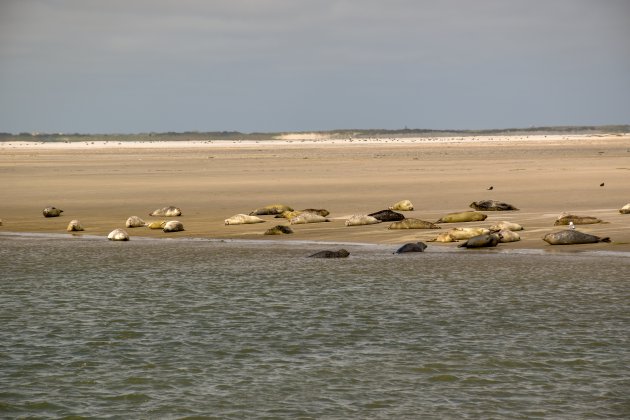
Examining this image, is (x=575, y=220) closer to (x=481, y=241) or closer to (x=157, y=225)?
(x=481, y=241)

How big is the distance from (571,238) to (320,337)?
973cm

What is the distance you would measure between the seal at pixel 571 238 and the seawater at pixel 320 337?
1361mm

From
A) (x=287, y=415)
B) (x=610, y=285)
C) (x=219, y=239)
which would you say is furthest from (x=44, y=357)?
(x=219, y=239)

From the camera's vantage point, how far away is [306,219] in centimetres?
2494

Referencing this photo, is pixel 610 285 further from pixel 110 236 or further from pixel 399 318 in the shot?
pixel 110 236

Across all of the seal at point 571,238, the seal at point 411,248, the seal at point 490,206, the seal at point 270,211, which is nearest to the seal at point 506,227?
the seal at point 571,238

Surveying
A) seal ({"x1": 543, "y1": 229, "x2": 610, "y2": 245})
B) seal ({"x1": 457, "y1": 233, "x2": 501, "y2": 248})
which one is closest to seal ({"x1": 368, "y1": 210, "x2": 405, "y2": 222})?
seal ({"x1": 457, "y1": 233, "x2": 501, "y2": 248})

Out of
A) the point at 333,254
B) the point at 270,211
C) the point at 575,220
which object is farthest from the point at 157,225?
the point at 575,220

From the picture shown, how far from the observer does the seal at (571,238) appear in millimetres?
19719

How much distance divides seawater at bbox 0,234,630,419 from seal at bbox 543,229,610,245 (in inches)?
53.6

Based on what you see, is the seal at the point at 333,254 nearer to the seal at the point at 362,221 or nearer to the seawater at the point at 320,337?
the seawater at the point at 320,337

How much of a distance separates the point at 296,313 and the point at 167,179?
33674 millimetres

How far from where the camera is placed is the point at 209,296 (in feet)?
47.6

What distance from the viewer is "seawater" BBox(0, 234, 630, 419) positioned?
8.77 m
